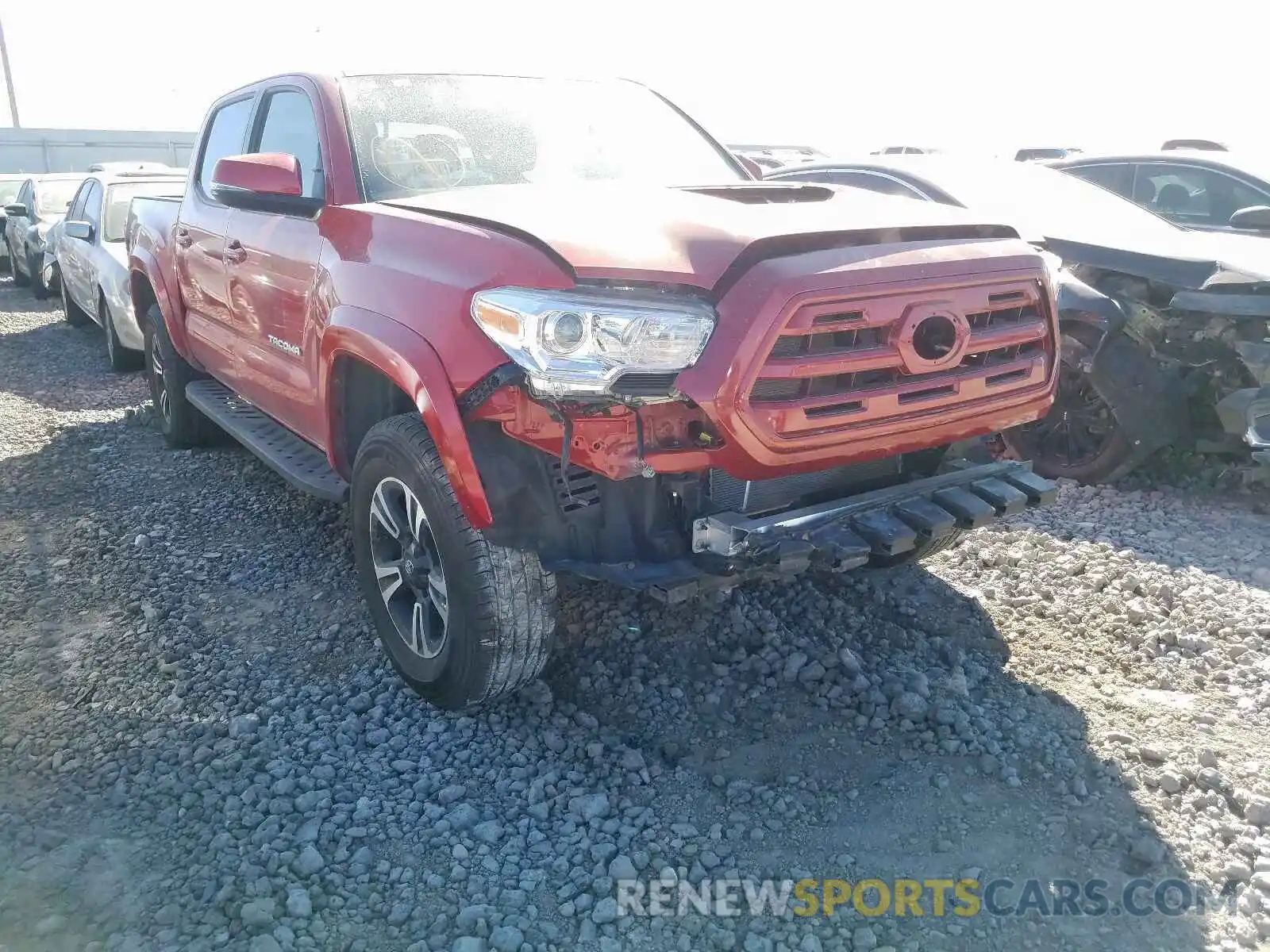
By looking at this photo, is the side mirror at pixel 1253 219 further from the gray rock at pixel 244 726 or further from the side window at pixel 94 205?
the side window at pixel 94 205

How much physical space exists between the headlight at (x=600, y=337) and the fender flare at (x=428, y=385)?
0.29 metres

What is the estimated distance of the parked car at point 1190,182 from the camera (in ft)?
23.1

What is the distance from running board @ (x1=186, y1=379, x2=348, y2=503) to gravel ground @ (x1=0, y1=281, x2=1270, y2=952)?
0.49 m

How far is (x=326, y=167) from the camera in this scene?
3656 millimetres

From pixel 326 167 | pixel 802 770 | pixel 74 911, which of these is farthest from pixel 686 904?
pixel 326 167

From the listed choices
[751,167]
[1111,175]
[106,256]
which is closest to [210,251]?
[751,167]

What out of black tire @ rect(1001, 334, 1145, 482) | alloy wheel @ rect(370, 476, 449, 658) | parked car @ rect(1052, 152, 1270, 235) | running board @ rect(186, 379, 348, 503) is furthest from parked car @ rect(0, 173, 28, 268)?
black tire @ rect(1001, 334, 1145, 482)

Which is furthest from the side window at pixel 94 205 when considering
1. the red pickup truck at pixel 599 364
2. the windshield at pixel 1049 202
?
the windshield at pixel 1049 202

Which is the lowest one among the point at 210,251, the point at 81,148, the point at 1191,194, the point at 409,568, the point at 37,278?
the point at 37,278

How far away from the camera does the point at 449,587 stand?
299cm

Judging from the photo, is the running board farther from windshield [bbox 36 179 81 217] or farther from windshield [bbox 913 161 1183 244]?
windshield [bbox 36 179 81 217]

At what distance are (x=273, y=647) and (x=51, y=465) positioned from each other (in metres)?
3.05

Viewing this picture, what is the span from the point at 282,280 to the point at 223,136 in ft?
5.98

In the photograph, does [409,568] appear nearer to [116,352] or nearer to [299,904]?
[299,904]
